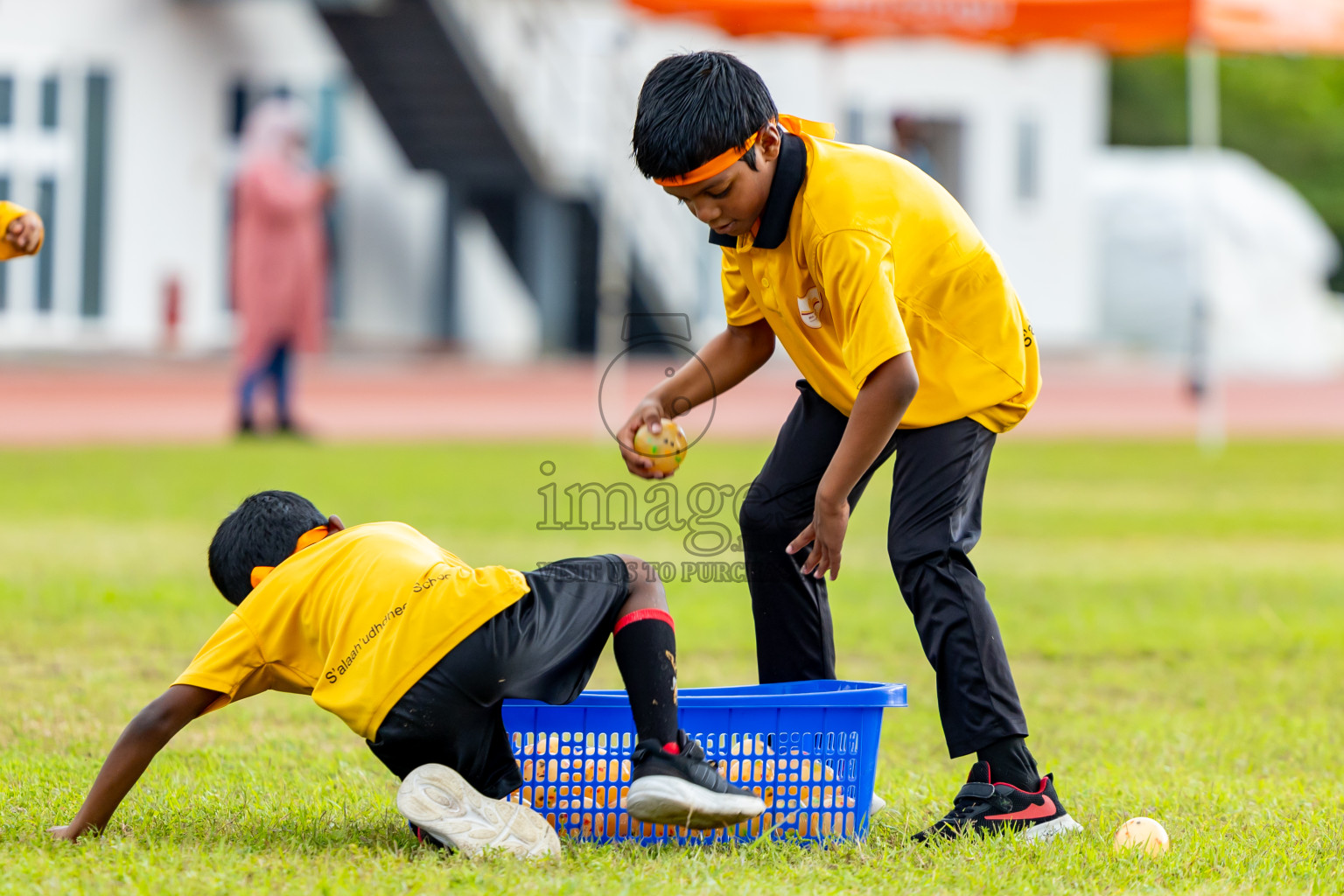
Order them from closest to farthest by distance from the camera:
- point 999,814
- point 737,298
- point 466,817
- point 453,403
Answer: point 466,817
point 999,814
point 737,298
point 453,403

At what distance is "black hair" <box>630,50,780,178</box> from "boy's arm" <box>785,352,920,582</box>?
0.47 m

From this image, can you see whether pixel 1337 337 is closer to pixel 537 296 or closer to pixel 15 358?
pixel 537 296

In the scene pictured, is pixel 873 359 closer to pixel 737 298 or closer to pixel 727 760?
pixel 737 298

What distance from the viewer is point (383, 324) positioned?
21828mm

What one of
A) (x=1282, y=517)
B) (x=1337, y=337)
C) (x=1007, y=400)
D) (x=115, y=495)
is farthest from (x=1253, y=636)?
(x=1337, y=337)

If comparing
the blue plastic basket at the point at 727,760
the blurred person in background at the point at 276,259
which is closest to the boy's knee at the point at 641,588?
the blue plastic basket at the point at 727,760

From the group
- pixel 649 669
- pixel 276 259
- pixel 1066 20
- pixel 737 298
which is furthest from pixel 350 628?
pixel 276 259

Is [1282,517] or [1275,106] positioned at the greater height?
[1275,106]

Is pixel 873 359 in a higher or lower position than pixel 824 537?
higher

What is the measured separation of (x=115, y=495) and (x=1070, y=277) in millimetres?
18308

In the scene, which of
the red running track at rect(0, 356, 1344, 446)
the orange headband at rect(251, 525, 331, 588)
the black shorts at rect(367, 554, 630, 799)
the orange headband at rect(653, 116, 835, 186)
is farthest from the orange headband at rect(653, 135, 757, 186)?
the red running track at rect(0, 356, 1344, 446)

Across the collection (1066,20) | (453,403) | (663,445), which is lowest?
(453,403)

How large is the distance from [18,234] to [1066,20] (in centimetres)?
916

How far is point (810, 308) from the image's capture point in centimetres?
329
